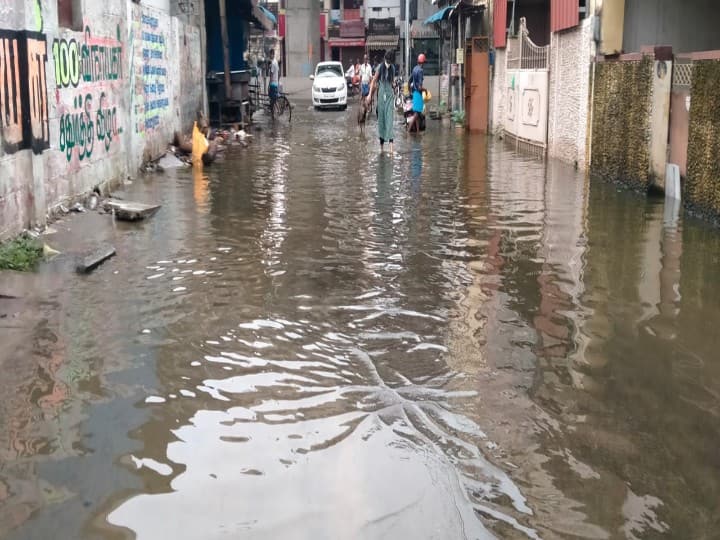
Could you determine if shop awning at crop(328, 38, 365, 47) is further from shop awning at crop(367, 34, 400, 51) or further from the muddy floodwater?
the muddy floodwater

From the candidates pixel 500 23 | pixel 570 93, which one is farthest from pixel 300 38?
pixel 570 93

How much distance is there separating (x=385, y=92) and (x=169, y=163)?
4521mm

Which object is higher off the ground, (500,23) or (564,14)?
(500,23)

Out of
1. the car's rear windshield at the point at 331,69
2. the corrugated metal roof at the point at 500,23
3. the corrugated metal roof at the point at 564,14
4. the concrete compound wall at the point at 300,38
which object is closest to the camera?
the corrugated metal roof at the point at 564,14

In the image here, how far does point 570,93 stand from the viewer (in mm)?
16312

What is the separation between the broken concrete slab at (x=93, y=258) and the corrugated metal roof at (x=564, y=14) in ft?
33.0

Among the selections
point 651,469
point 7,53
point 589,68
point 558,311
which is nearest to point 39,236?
point 7,53

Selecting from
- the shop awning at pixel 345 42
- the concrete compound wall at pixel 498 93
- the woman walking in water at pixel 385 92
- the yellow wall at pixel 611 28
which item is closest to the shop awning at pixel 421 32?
the shop awning at pixel 345 42

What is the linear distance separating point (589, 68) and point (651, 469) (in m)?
12.1

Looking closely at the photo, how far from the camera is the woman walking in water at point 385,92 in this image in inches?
673

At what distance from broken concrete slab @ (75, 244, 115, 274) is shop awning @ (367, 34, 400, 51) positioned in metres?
53.8

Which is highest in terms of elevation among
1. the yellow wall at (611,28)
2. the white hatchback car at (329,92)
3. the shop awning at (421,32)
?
the shop awning at (421,32)

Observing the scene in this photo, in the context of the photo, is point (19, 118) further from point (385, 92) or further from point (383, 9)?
point (383, 9)

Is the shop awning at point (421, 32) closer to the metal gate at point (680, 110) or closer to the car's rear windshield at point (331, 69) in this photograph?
the car's rear windshield at point (331, 69)
